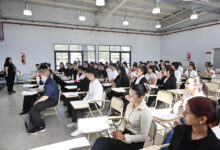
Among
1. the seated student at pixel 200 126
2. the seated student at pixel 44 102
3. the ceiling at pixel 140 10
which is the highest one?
the ceiling at pixel 140 10

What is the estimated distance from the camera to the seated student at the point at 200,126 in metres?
1.10

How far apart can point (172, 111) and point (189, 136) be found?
1.39m

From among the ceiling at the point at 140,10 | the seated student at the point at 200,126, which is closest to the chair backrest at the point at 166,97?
the seated student at the point at 200,126

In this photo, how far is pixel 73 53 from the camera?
11016 mm

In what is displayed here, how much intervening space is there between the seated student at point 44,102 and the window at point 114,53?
8560mm

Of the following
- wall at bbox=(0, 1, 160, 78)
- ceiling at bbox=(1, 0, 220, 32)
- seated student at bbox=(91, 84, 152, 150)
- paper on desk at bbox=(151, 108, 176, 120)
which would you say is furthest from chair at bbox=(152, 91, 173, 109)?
wall at bbox=(0, 1, 160, 78)

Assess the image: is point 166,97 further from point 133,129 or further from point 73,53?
point 73,53

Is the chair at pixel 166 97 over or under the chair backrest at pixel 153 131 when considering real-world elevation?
over

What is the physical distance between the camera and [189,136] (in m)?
1.20

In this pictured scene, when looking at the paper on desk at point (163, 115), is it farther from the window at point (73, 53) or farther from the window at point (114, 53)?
the window at point (114, 53)

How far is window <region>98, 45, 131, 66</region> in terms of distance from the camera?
11.9 meters

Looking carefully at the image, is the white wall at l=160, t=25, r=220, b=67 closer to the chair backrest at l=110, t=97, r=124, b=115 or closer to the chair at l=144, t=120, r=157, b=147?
the chair backrest at l=110, t=97, r=124, b=115

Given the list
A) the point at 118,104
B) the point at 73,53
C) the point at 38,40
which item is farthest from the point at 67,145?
the point at 73,53

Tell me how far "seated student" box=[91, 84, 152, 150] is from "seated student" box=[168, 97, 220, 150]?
0.58 metres
